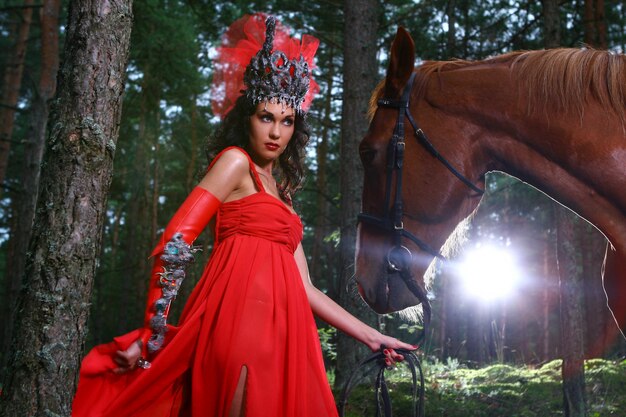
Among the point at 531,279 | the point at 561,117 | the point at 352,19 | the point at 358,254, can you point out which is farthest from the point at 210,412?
the point at 531,279

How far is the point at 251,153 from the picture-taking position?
2.56 meters

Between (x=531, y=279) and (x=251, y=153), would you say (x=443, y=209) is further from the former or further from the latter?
(x=531, y=279)

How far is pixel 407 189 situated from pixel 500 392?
461cm

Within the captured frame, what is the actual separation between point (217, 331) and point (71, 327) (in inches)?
22.4

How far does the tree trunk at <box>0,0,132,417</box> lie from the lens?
76.8 inches

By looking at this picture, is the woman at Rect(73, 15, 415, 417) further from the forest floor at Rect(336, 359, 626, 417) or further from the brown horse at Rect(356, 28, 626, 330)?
the forest floor at Rect(336, 359, 626, 417)

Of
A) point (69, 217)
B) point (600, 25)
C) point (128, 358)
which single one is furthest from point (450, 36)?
point (128, 358)

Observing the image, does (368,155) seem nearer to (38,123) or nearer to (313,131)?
(313,131)

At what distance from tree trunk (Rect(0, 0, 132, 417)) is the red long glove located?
31 centimetres

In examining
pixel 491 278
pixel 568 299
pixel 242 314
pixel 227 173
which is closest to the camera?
pixel 242 314

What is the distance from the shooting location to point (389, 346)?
2.27m

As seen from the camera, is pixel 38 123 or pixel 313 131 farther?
pixel 38 123

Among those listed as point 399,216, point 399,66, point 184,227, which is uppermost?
point 399,66

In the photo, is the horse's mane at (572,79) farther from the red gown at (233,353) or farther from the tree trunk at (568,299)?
the tree trunk at (568,299)
